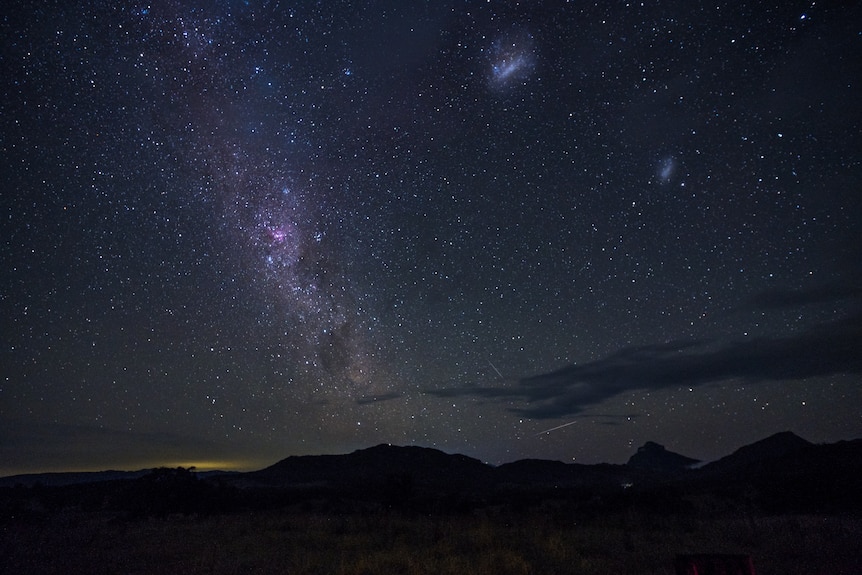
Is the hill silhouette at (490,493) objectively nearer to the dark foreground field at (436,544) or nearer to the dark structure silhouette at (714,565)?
the dark foreground field at (436,544)

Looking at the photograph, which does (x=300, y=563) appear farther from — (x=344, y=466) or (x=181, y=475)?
(x=344, y=466)

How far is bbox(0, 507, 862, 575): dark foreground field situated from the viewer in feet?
35.6

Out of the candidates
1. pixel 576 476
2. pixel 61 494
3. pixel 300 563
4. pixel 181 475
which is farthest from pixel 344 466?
pixel 300 563

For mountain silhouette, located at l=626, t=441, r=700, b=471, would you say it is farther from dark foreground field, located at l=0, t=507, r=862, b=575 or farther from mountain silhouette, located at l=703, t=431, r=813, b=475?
dark foreground field, located at l=0, t=507, r=862, b=575

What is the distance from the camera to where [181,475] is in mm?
27047

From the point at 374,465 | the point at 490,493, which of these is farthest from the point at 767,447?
the point at 490,493

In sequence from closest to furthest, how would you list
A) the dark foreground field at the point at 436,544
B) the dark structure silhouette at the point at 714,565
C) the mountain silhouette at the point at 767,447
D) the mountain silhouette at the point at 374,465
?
the dark structure silhouette at the point at 714,565, the dark foreground field at the point at 436,544, the mountain silhouette at the point at 374,465, the mountain silhouette at the point at 767,447

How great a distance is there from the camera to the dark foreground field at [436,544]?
35.6 feet

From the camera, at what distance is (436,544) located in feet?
45.3

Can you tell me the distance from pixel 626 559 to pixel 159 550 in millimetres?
12727

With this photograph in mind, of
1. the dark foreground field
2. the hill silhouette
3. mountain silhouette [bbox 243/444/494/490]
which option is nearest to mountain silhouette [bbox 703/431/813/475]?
mountain silhouette [bbox 243/444/494/490]

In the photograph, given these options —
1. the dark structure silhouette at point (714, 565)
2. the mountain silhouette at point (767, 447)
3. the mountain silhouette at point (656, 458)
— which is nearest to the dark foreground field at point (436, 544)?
the dark structure silhouette at point (714, 565)

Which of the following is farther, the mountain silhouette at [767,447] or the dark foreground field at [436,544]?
the mountain silhouette at [767,447]

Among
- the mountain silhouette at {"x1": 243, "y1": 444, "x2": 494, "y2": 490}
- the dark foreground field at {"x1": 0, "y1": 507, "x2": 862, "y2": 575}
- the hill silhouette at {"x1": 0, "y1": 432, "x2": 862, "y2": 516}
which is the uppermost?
the mountain silhouette at {"x1": 243, "y1": 444, "x2": 494, "y2": 490}
